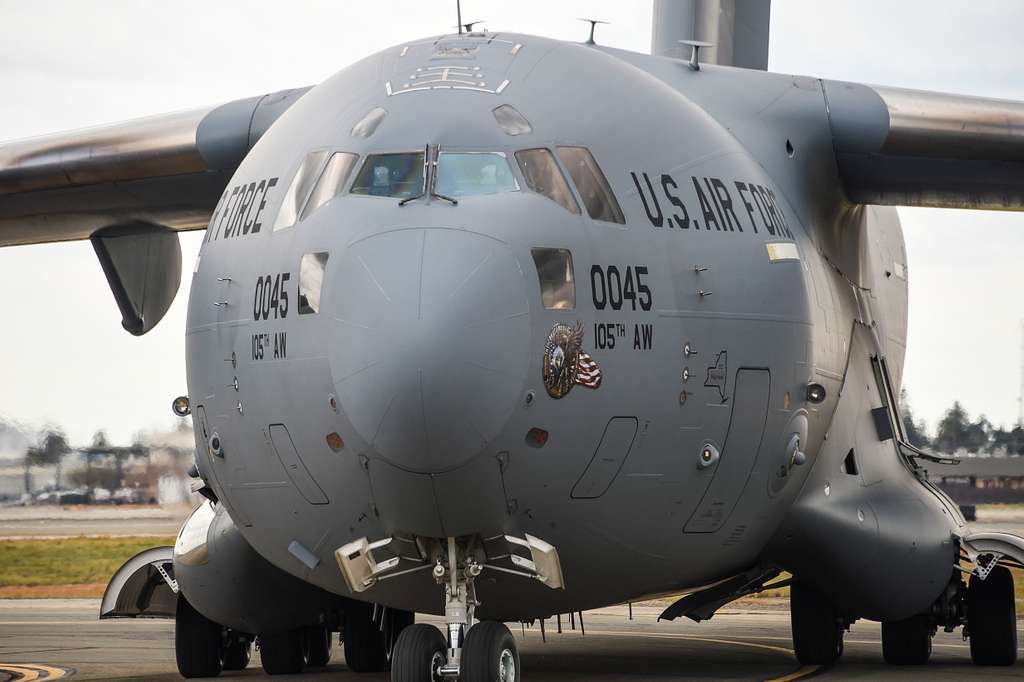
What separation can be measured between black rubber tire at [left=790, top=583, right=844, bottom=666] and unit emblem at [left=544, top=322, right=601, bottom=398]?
4.33 m

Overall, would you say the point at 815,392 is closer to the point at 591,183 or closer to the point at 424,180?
the point at 591,183

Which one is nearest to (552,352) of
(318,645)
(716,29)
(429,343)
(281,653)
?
(429,343)

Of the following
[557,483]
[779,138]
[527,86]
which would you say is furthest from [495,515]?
[779,138]

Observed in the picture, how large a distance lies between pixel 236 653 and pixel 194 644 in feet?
1.35

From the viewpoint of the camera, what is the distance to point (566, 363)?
7184 mm

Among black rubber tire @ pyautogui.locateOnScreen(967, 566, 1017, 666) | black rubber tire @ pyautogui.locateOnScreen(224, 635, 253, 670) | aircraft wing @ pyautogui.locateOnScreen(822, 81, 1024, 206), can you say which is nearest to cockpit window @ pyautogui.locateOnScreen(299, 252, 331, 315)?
aircraft wing @ pyautogui.locateOnScreen(822, 81, 1024, 206)

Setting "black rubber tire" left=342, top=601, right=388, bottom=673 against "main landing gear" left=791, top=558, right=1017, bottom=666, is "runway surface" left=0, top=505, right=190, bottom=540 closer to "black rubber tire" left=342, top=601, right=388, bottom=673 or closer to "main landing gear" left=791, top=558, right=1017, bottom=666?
"black rubber tire" left=342, top=601, right=388, bottom=673

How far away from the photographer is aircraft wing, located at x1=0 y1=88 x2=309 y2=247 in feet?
36.0

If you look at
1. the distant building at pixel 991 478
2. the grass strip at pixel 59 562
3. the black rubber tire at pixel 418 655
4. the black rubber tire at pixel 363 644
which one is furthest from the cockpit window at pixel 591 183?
the distant building at pixel 991 478

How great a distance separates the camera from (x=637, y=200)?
7.93 meters

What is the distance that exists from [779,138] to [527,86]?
2.30 metres

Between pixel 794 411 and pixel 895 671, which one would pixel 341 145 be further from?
pixel 895 671

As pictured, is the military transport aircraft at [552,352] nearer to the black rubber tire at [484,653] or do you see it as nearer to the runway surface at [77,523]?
the black rubber tire at [484,653]

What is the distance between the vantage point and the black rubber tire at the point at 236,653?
11.5 metres
